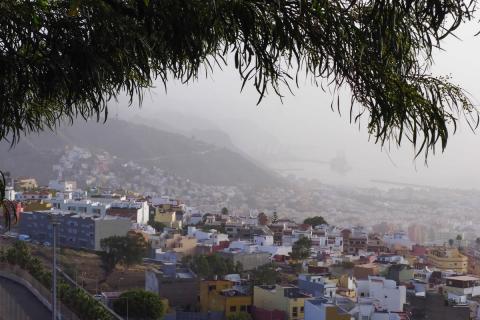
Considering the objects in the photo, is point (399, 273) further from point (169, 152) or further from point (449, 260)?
point (169, 152)

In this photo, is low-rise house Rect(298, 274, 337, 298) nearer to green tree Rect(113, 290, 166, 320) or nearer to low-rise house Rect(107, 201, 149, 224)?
green tree Rect(113, 290, 166, 320)

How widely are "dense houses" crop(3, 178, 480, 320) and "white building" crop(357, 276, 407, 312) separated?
0.7 inches

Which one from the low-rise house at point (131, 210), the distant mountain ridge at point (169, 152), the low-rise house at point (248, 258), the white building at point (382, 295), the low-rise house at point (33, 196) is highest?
the distant mountain ridge at point (169, 152)

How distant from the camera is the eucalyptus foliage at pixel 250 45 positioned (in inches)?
32.5

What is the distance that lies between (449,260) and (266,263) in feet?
18.2

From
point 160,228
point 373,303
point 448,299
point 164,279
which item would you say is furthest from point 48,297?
point 160,228

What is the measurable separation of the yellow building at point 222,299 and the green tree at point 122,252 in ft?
11.2

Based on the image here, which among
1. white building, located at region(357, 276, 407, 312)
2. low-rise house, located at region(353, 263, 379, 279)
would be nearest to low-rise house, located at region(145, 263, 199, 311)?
white building, located at region(357, 276, 407, 312)

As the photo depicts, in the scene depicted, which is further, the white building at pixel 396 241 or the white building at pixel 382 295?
the white building at pixel 396 241

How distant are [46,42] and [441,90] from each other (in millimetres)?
476

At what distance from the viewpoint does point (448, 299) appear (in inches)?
491

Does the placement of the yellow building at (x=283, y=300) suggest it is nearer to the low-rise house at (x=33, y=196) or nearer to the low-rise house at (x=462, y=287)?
the low-rise house at (x=462, y=287)

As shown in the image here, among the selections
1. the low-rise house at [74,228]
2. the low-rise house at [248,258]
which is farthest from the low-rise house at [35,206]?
the low-rise house at [248,258]

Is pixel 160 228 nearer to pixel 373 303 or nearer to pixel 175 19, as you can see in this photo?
pixel 373 303
